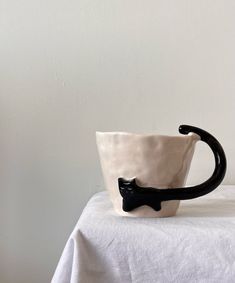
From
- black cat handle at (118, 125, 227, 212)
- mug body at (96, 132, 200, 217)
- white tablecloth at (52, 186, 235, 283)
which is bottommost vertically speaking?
white tablecloth at (52, 186, 235, 283)

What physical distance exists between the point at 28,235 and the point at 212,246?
0.52m

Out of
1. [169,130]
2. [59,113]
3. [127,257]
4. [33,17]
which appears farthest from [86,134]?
[127,257]

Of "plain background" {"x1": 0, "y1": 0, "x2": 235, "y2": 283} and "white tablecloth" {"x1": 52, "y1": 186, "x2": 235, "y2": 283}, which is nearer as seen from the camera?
"white tablecloth" {"x1": 52, "y1": 186, "x2": 235, "y2": 283}

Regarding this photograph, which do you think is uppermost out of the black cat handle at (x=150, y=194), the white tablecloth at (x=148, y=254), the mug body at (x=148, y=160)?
the mug body at (x=148, y=160)

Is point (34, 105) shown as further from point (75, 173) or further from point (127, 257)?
point (127, 257)

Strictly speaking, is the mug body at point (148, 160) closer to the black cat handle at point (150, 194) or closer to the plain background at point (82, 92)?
the black cat handle at point (150, 194)

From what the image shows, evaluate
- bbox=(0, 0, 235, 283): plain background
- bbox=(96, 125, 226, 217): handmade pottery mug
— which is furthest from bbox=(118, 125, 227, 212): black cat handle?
bbox=(0, 0, 235, 283): plain background

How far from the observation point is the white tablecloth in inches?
20.7

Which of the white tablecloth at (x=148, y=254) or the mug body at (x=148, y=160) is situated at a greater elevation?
the mug body at (x=148, y=160)

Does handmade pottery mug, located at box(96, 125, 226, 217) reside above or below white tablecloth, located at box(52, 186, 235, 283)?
above

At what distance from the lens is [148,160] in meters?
0.60

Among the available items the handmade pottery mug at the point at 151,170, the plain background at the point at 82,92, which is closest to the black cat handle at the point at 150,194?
the handmade pottery mug at the point at 151,170

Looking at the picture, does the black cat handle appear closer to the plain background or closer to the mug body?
the mug body

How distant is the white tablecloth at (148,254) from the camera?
52cm
